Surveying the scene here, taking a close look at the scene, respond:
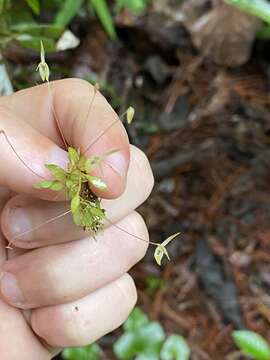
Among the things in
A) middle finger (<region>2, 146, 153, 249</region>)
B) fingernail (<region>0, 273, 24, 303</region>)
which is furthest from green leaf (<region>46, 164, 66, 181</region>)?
fingernail (<region>0, 273, 24, 303</region>)

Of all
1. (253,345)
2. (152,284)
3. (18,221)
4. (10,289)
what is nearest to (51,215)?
(18,221)

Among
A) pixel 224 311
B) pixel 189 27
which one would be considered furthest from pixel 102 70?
pixel 224 311

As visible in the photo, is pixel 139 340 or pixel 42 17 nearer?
pixel 139 340

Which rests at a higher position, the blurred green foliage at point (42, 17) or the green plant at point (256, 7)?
the green plant at point (256, 7)

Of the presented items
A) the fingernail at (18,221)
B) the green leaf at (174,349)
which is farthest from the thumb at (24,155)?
the green leaf at (174,349)

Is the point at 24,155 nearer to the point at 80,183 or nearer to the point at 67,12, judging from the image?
the point at 80,183

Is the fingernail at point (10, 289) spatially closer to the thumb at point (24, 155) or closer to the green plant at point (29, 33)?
the thumb at point (24, 155)

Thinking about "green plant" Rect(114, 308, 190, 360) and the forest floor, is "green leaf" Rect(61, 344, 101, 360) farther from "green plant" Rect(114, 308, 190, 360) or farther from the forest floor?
the forest floor
